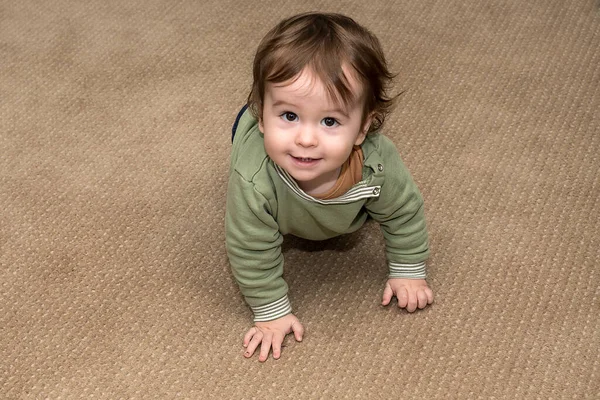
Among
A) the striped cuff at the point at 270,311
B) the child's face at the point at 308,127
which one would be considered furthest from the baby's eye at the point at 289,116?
the striped cuff at the point at 270,311

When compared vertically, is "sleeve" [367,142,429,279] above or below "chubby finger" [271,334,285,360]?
above

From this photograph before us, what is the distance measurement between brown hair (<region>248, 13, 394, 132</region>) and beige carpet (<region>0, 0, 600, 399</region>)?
33cm

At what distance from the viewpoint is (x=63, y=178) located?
130 centimetres

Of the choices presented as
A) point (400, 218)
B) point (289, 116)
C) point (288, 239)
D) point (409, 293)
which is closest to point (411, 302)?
point (409, 293)

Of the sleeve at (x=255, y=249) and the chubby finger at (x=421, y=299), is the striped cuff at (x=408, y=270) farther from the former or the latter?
the sleeve at (x=255, y=249)

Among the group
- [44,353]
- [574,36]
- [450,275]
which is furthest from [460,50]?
[44,353]

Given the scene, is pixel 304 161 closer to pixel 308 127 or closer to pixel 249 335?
pixel 308 127

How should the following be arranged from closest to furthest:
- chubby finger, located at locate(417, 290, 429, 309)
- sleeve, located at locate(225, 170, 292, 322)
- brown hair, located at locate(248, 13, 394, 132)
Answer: brown hair, located at locate(248, 13, 394, 132)
sleeve, located at locate(225, 170, 292, 322)
chubby finger, located at locate(417, 290, 429, 309)

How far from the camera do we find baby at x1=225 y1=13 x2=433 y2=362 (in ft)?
2.99

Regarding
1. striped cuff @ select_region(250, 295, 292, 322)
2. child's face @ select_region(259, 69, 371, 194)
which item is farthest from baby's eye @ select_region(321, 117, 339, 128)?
striped cuff @ select_region(250, 295, 292, 322)

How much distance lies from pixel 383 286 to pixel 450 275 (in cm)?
10

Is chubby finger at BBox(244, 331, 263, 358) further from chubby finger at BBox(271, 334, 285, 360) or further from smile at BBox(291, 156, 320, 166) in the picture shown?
smile at BBox(291, 156, 320, 166)

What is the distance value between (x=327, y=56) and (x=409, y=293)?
0.38 m

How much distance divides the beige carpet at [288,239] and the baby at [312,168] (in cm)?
6
